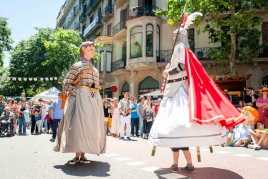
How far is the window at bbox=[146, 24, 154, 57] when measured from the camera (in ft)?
78.7

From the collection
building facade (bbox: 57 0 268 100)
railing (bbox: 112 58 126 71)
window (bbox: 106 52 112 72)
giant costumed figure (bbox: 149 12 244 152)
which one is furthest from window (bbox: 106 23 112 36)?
giant costumed figure (bbox: 149 12 244 152)

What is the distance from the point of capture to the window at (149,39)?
945 inches

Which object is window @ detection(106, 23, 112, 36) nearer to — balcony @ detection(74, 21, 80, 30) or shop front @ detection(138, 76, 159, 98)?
shop front @ detection(138, 76, 159, 98)

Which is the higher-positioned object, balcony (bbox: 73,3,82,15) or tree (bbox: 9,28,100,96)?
balcony (bbox: 73,3,82,15)

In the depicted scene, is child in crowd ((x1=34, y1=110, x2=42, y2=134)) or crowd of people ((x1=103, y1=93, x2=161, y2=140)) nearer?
crowd of people ((x1=103, y1=93, x2=161, y2=140))

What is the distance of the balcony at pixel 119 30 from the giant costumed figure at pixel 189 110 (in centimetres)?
2293

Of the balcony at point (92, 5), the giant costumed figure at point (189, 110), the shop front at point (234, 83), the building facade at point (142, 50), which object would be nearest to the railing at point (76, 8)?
the balcony at point (92, 5)

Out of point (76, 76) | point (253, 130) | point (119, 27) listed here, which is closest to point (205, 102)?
point (76, 76)

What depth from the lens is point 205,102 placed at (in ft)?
14.5

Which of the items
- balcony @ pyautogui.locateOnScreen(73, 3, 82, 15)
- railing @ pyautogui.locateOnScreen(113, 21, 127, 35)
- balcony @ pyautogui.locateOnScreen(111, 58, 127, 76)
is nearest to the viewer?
balcony @ pyautogui.locateOnScreen(111, 58, 127, 76)

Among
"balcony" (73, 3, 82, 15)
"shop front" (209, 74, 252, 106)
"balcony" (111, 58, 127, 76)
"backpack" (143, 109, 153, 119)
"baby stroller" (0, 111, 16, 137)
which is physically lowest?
"baby stroller" (0, 111, 16, 137)

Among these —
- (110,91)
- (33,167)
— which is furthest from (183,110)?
(110,91)

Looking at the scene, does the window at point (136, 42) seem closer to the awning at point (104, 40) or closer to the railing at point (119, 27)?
the railing at point (119, 27)

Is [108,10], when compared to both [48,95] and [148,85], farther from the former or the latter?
[48,95]
